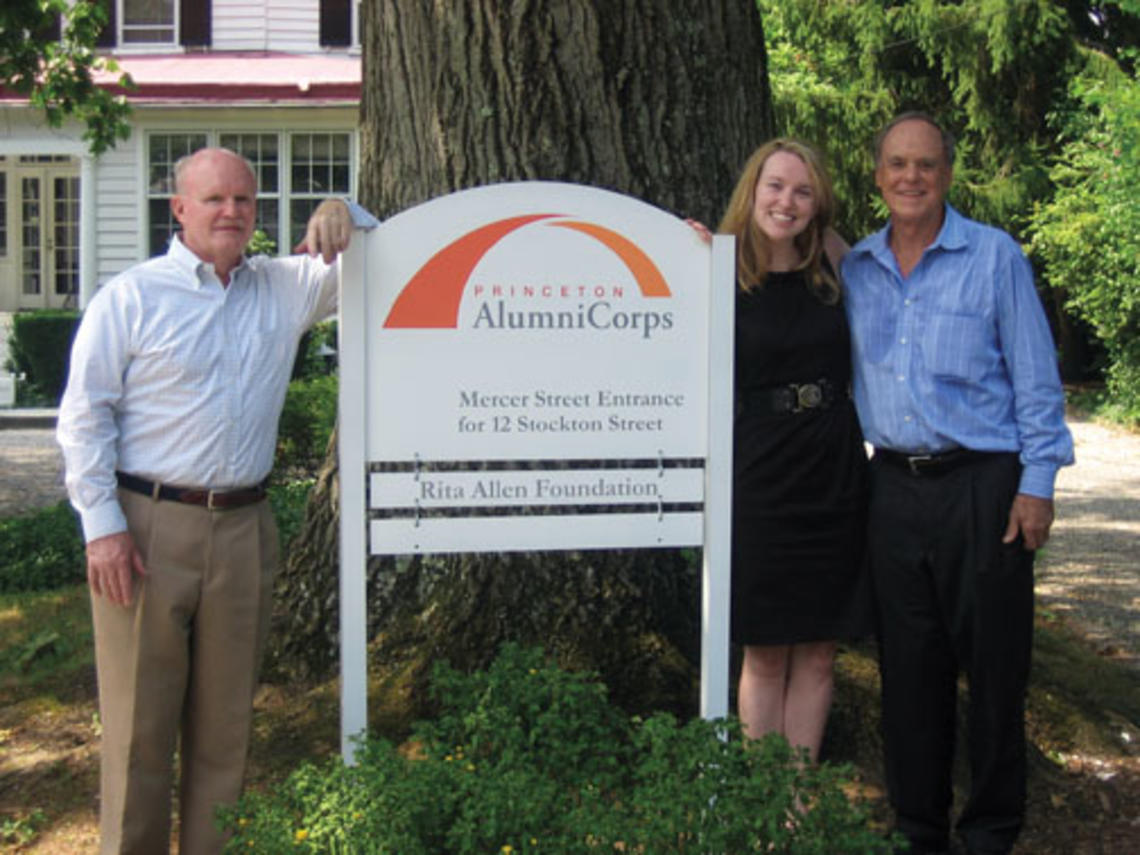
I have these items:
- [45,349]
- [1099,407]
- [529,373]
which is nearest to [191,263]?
[529,373]

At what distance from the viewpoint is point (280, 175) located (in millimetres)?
19312

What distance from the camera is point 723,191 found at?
4.44 meters

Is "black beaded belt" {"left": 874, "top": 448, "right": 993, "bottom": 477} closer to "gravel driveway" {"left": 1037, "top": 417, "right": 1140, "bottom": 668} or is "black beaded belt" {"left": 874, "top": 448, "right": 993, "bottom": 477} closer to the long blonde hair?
the long blonde hair

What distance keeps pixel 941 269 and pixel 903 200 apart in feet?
0.69

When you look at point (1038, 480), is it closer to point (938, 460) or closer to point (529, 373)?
point (938, 460)

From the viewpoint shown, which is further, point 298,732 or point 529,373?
point 298,732

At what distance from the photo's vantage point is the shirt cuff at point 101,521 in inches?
120

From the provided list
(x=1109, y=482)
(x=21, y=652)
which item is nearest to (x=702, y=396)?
(x=21, y=652)

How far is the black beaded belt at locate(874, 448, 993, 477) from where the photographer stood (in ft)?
11.5

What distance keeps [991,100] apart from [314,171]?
32.0 feet

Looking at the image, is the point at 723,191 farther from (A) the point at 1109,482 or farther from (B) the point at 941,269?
(A) the point at 1109,482

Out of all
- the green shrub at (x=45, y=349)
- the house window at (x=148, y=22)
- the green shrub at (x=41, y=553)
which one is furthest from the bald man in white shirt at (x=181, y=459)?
the house window at (x=148, y=22)

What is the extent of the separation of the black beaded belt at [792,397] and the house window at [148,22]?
19258 millimetres

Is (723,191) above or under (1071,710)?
above
